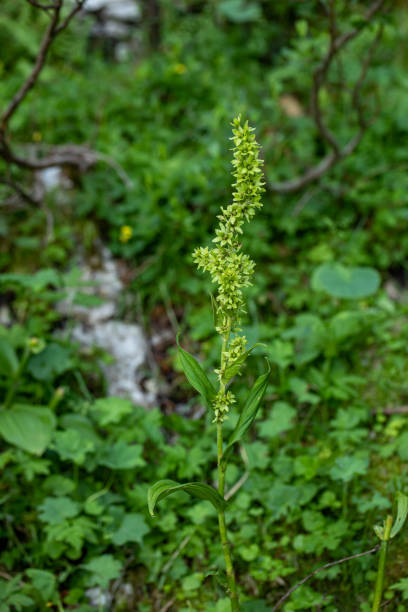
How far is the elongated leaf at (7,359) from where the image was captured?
2615 mm

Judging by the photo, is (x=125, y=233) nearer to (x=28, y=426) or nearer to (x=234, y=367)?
(x=28, y=426)

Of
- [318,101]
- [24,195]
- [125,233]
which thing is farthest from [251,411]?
[318,101]

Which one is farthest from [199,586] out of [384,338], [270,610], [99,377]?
[384,338]

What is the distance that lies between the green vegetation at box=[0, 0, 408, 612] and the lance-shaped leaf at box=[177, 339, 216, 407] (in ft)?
0.04

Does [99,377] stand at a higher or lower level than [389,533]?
higher

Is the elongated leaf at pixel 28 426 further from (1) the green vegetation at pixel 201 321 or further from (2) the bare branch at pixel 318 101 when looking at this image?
(2) the bare branch at pixel 318 101

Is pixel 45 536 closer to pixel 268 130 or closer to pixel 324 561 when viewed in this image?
pixel 324 561

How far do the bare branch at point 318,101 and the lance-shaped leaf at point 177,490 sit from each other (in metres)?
2.59

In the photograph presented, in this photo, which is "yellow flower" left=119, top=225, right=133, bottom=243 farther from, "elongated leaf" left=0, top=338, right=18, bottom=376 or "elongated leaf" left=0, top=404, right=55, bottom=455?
"elongated leaf" left=0, top=404, right=55, bottom=455

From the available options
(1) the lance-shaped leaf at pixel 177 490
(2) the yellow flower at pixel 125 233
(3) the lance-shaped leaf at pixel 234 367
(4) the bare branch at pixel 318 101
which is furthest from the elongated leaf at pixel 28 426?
(4) the bare branch at pixel 318 101

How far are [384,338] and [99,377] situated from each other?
1.61 metres

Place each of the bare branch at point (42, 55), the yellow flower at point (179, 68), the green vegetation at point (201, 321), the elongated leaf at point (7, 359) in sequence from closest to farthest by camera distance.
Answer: the green vegetation at point (201, 321), the bare branch at point (42, 55), the elongated leaf at point (7, 359), the yellow flower at point (179, 68)

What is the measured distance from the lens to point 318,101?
357 centimetres

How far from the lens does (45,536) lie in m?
2.28
